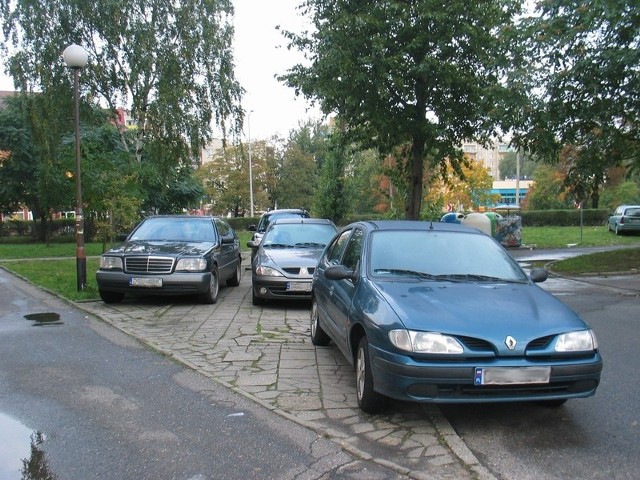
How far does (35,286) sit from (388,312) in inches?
425

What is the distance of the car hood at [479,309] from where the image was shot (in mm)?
3932

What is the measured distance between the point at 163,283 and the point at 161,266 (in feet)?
0.92

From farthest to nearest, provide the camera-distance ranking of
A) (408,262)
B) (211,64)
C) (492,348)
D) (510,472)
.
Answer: (211,64), (408,262), (492,348), (510,472)

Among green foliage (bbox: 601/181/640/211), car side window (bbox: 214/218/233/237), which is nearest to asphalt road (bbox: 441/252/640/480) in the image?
car side window (bbox: 214/218/233/237)

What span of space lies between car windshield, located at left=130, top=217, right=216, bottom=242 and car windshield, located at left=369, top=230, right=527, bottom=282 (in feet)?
19.4

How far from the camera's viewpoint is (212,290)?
32.1 feet

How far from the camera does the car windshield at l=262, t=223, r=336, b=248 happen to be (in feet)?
34.8

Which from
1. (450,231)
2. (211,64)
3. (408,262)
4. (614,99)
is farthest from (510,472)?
(211,64)

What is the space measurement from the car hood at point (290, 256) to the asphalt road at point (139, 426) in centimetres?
A: 338

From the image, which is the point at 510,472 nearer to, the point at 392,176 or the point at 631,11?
the point at 631,11

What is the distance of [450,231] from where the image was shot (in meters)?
5.67

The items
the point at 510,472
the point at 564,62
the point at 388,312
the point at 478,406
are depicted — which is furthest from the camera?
the point at 564,62

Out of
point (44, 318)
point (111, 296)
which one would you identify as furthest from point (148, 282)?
point (44, 318)

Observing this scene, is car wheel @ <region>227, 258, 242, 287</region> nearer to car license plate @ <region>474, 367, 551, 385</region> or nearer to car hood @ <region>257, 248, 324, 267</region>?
car hood @ <region>257, 248, 324, 267</region>
